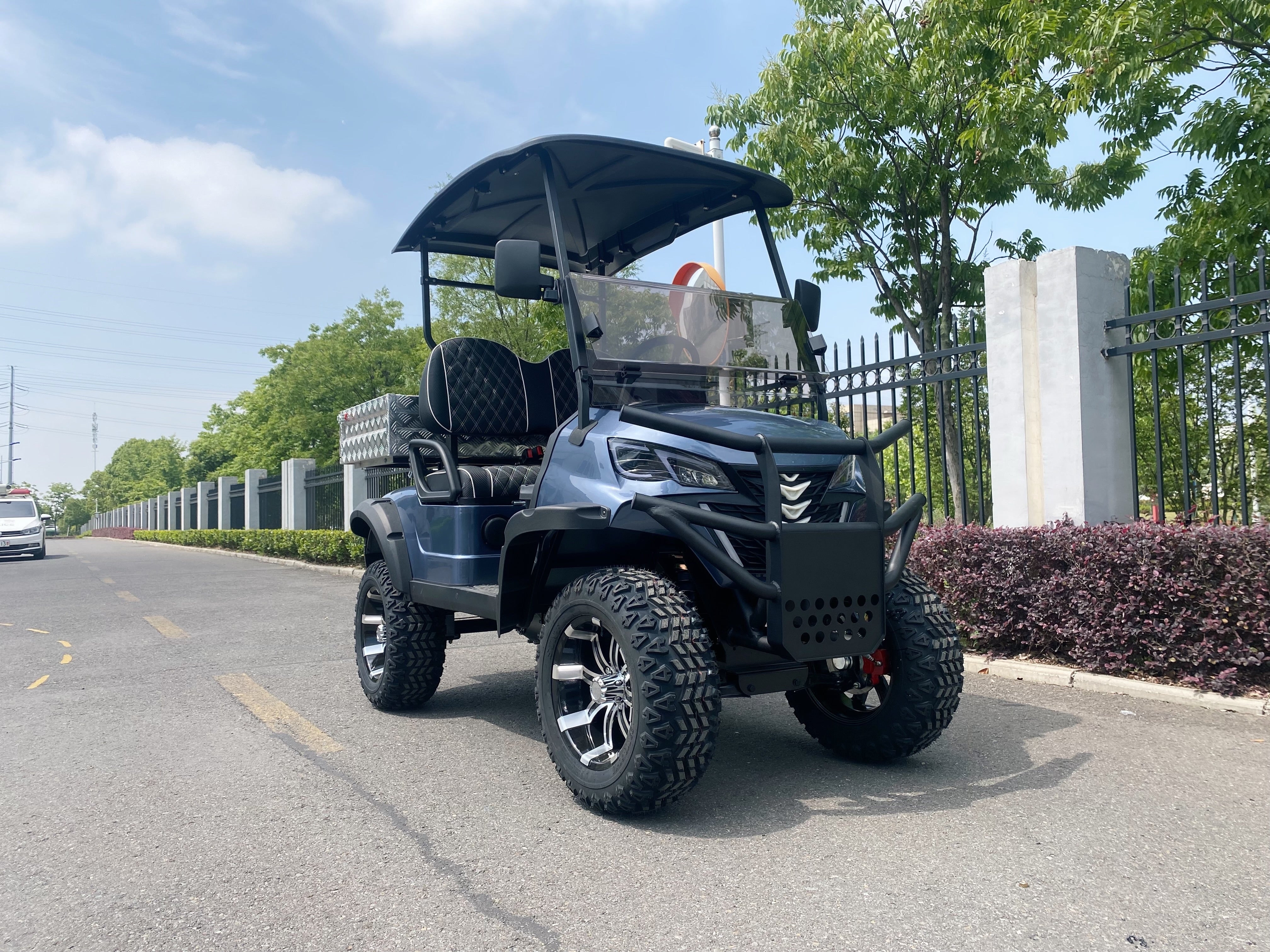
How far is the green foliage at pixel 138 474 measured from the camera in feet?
337

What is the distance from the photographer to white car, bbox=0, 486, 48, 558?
26.5 metres

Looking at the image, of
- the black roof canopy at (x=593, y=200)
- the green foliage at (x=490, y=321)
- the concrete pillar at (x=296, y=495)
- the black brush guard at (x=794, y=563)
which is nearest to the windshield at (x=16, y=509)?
the concrete pillar at (x=296, y=495)

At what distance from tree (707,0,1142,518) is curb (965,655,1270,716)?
5.21m

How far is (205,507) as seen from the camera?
3962 centimetres

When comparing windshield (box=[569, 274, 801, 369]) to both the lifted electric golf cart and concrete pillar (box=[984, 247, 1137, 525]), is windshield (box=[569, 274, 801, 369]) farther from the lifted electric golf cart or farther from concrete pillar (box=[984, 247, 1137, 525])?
concrete pillar (box=[984, 247, 1137, 525])

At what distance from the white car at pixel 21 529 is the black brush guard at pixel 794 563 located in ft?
94.4

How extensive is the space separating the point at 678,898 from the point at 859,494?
69.4 inches

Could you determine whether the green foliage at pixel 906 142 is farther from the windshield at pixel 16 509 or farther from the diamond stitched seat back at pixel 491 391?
the windshield at pixel 16 509

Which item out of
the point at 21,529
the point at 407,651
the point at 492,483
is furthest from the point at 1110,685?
the point at 21,529

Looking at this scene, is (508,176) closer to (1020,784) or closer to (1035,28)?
(1020,784)

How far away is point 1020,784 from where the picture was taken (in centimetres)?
388

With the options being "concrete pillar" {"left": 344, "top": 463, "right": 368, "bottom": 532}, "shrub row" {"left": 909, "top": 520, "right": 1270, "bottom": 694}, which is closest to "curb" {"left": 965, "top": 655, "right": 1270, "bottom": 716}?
"shrub row" {"left": 909, "top": 520, "right": 1270, "bottom": 694}

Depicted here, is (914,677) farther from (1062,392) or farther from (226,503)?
(226,503)

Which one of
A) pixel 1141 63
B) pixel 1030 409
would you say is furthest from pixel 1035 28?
pixel 1030 409
